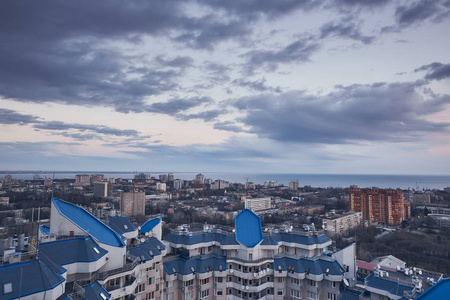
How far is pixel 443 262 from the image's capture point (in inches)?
1140

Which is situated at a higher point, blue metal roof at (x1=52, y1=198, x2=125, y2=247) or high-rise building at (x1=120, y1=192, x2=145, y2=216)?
blue metal roof at (x1=52, y1=198, x2=125, y2=247)

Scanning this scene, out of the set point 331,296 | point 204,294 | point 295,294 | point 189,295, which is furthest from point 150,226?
point 331,296

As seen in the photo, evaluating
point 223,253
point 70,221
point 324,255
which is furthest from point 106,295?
point 324,255

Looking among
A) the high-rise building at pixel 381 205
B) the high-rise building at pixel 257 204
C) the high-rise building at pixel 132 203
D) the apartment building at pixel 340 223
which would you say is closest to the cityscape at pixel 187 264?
the apartment building at pixel 340 223

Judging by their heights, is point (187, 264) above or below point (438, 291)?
below

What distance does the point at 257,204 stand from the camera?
7919cm

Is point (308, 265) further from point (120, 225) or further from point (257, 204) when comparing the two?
point (257, 204)

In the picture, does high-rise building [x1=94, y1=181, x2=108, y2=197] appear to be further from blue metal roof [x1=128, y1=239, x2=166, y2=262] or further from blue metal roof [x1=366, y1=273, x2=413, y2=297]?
blue metal roof [x1=366, y1=273, x2=413, y2=297]

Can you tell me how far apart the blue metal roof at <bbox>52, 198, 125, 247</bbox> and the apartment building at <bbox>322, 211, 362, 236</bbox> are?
35.1 meters

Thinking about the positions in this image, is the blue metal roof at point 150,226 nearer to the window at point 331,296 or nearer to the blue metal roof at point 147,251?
the blue metal roof at point 147,251

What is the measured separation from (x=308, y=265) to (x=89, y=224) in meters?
12.3

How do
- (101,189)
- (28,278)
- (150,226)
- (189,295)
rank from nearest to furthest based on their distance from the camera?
(28,278) → (189,295) → (150,226) → (101,189)

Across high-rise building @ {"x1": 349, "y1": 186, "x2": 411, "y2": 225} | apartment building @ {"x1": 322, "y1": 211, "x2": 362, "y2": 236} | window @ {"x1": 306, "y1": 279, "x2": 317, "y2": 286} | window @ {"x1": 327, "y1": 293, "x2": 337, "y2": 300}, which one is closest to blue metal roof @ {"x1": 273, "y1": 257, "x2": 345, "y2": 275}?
window @ {"x1": 306, "y1": 279, "x2": 317, "y2": 286}

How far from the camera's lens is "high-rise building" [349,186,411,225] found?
54469 mm
